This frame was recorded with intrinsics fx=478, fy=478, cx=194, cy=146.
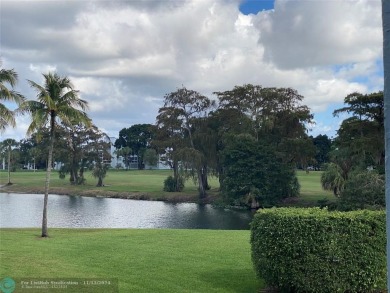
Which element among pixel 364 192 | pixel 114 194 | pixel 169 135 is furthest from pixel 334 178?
pixel 114 194

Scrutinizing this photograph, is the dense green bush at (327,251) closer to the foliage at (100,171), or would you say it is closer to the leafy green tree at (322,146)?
the foliage at (100,171)

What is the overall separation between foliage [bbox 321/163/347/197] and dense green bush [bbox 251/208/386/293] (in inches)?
1547

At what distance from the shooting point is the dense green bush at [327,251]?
32.1 feet

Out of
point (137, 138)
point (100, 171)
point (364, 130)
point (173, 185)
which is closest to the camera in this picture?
point (364, 130)

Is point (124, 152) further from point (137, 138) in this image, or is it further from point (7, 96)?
point (7, 96)

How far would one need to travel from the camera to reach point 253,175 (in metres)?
60.2

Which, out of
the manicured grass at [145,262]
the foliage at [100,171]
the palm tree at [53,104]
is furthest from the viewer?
the foliage at [100,171]

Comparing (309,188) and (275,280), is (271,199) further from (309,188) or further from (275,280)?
(275,280)

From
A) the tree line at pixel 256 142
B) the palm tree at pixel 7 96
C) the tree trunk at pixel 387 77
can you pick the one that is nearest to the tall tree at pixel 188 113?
the tree line at pixel 256 142

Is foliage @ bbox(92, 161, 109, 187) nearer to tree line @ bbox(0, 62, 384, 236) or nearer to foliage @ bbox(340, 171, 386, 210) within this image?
tree line @ bbox(0, 62, 384, 236)

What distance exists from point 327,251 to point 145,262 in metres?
6.09

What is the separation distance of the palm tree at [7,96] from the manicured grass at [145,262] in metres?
7.15

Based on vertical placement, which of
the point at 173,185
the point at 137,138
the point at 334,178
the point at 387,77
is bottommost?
the point at 173,185

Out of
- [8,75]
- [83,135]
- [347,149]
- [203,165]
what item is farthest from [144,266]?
[83,135]
